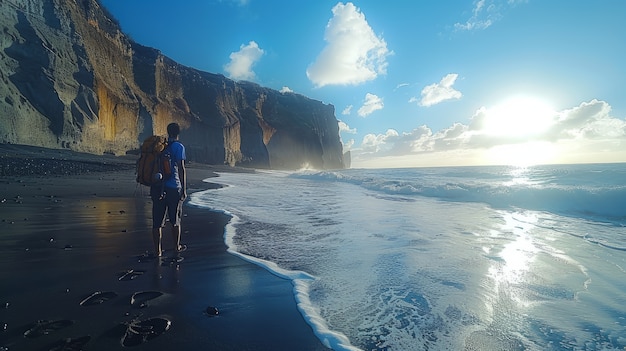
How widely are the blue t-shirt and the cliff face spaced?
17.9 metres

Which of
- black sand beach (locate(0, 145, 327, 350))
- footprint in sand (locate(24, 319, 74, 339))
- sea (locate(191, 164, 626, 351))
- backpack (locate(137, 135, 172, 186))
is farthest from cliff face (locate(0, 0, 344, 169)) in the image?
footprint in sand (locate(24, 319, 74, 339))

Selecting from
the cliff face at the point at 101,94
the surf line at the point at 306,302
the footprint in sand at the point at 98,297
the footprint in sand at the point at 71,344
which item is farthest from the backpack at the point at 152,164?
the cliff face at the point at 101,94

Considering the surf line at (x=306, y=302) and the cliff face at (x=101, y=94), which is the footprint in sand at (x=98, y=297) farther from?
the cliff face at (x=101, y=94)

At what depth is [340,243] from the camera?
4.72 metres

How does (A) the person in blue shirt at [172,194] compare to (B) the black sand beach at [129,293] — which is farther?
(A) the person in blue shirt at [172,194]

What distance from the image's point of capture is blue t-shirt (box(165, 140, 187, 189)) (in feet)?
12.9

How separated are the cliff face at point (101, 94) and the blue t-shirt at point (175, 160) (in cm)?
1791

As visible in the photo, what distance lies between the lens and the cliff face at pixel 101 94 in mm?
17266

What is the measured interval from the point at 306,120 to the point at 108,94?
44345mm

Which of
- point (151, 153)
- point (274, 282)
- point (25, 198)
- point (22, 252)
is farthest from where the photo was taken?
point (25, 198)

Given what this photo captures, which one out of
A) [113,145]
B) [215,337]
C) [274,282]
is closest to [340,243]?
[274,282]

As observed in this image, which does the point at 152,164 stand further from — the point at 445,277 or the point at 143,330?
the point at 445,277

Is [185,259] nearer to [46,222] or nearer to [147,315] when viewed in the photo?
[147,315]

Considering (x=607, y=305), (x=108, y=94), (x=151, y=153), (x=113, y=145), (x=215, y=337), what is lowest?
(x=607, y=305)
